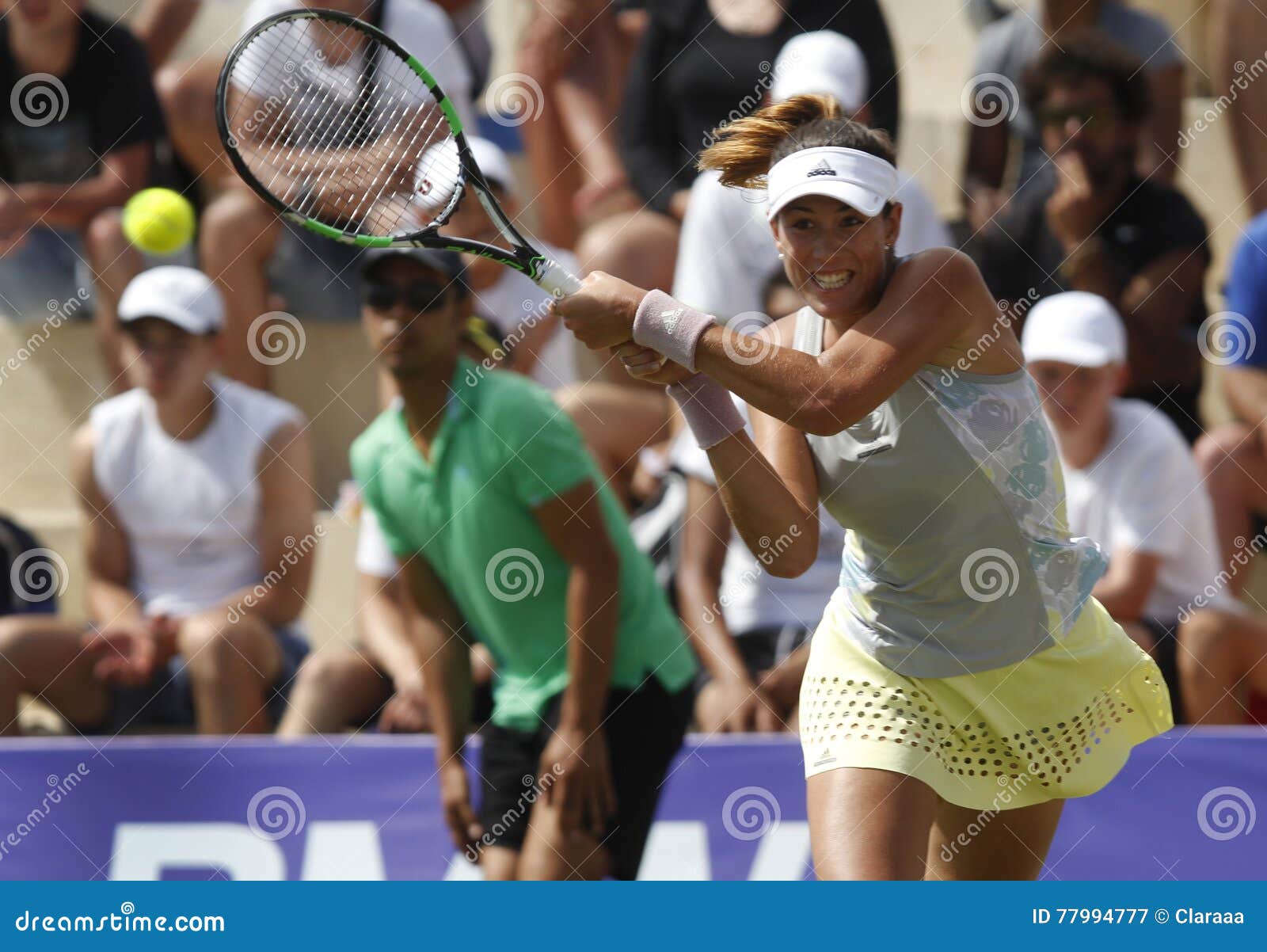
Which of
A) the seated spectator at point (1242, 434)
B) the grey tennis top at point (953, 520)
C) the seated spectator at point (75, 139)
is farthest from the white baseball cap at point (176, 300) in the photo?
the seated spectator at point (1242, 434)

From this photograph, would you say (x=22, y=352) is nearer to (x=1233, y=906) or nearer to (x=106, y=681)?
(x=106, y=681)

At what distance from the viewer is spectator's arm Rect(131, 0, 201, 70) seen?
5.80 m

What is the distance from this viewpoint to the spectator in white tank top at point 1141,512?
4352mm

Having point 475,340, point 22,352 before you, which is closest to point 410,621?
point 475,340

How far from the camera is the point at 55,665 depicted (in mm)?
4629

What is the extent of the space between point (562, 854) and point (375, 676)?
98 centimetres

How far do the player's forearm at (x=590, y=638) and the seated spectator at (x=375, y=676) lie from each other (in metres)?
0.56

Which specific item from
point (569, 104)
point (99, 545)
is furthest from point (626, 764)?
point (569, 104)

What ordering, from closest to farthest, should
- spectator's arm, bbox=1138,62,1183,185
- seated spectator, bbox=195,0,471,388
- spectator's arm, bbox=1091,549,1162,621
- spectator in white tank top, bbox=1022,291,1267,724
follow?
spectator in white tank top, bbox=1022,291,1267,724 → spectator's arm, bbox=1091,549,1162,621 → spectator's arm, bbox=1138,62,1183,185 → seated spectator, bbox=195,0,471,388

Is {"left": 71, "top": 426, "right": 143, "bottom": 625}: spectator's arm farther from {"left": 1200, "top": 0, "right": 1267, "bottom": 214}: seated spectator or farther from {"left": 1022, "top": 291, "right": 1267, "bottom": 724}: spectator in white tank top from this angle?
{"left": 1200, "top": 0, "right": 1267, "bottom": 214}: seated spectator

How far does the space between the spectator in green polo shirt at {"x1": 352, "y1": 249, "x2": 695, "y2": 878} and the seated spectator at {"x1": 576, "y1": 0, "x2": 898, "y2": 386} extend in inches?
42.4

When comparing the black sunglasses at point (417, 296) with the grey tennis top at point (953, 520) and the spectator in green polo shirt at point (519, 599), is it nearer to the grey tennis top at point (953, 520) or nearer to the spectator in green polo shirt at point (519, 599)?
the spectator in green polo shirt at point (519, 599)

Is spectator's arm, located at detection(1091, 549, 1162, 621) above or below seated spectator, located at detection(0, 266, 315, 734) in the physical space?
below

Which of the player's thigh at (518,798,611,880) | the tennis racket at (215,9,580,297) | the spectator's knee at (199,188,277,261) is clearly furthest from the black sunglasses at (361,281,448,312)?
the spectator's knee at (199,188,277,261)
